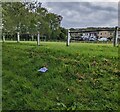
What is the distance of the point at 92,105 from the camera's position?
5.40m

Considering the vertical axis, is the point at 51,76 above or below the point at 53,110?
above

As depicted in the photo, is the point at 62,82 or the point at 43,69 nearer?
the point at 62,82

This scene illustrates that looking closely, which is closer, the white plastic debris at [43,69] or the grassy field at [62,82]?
the grassy field at [62,82]

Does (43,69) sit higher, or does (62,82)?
(43,69)

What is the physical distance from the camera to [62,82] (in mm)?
6348

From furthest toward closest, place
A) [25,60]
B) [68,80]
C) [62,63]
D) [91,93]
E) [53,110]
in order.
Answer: [25,60] → [62,63] → [68,80] → [91,93] → [53,110]

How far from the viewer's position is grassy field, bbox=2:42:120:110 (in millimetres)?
5547

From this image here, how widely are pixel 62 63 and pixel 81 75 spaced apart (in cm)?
101

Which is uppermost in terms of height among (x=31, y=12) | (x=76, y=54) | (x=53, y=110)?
(x=31, y=12)

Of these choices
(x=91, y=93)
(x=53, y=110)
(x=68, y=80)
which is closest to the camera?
→ (x=53, y=110)

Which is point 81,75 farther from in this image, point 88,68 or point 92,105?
point 92,105

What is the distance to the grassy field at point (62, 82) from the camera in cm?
555

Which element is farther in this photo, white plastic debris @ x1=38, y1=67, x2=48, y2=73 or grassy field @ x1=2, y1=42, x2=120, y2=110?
white plastic debris @ x1=38, y1=67, x2=48, y2=73

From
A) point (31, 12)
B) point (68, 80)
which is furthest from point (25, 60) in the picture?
point (31, 12)
